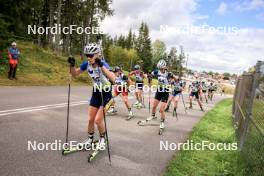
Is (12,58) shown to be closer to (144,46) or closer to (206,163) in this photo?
(206,163)

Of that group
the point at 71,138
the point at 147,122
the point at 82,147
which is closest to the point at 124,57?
the point at 147,122

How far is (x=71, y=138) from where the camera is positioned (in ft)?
23.1

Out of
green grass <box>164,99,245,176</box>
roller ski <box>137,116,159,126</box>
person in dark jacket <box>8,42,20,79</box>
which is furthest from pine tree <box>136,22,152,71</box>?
green grass <box>164,99,245,176</box>

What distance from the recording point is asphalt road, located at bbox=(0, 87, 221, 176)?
5.00 meters

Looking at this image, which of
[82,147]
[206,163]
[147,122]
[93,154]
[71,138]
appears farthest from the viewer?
[147,122]

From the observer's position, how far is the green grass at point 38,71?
17.7 metres

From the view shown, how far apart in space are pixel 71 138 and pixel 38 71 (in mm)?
16585

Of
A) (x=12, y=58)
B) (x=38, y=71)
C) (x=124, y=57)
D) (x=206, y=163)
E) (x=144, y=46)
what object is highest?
(x=144, y=46)

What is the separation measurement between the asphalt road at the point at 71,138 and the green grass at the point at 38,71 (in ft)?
22.2

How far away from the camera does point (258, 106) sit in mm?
6746

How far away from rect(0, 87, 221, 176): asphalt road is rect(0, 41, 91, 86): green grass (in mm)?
6765

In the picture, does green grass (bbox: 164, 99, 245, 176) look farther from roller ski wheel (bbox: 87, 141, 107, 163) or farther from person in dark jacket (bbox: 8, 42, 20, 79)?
person in dark jacket (bbox: 8, 42, 20, 79)

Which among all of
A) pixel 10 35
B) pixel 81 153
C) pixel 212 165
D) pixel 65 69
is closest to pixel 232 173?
pixel 212 165

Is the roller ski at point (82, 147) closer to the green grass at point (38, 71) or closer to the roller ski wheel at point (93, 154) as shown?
the roller ski wheel at point (93, 154)
